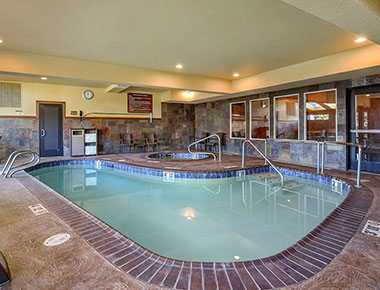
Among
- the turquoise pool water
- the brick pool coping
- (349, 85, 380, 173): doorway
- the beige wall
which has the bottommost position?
the turquoise pool water

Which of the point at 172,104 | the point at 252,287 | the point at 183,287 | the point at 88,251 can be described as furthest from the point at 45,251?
the point at 172,104

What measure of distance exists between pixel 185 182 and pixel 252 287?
352 cm

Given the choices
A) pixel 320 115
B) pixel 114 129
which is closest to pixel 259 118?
pixel 320 115

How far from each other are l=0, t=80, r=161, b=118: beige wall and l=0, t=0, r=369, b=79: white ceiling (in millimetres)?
3596

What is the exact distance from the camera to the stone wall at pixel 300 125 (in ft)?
18.2

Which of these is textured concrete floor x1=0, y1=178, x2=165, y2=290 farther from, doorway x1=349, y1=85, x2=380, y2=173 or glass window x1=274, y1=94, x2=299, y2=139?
glass window x1=274, y1=94, x2=299, y2=139

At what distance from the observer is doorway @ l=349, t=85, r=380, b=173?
513 cm

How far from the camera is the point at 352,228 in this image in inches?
89.3

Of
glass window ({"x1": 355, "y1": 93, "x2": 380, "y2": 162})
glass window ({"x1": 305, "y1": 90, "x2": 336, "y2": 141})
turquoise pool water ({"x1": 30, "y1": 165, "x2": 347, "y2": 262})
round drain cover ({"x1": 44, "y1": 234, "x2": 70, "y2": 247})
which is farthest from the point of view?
glass window ({"x1": 305, "y1": 90, "x2": 336, "y2": 141})

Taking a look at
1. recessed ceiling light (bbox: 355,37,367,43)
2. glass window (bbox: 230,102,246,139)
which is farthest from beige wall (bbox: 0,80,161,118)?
recessed ceiling light (bbox: 355,37,367,43)

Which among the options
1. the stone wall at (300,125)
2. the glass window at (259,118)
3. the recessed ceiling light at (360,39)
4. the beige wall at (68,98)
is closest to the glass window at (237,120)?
the stone wall at (300,125)

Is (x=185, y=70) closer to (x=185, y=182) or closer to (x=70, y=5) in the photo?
(x=185, y=182)

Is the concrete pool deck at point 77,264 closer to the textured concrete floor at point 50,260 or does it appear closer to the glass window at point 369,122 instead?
the textured concrete floor at point 50,260

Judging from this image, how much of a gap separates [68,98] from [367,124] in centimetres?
894
